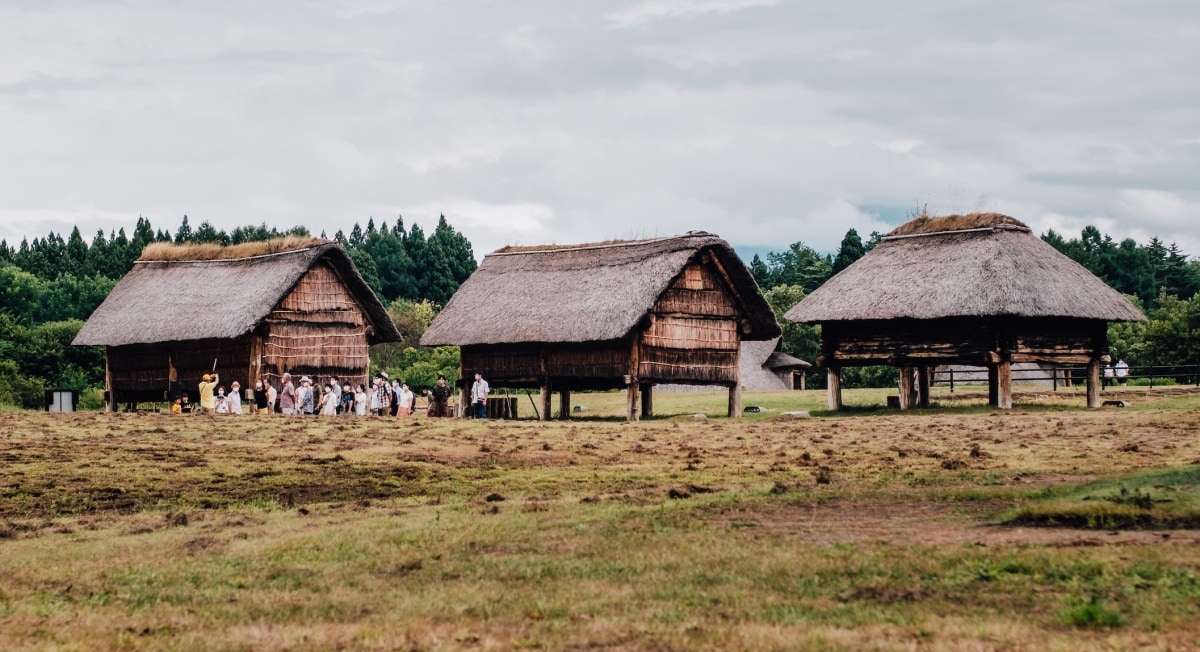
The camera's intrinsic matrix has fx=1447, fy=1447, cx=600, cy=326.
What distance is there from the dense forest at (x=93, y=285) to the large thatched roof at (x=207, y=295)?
5.00 feet

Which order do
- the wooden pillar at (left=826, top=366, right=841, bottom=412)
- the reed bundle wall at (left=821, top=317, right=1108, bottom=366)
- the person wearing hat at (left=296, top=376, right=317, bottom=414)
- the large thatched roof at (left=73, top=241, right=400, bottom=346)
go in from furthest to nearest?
the large thatched roof at (left=73, top=241, right=400, bottom=346)
the person wearing hat at (left=296, top=376, right=317, bottom=414)
the wooden pillar at (left=826, top=366, right=841, bottom=412)
the reed bundle wall at (left=821, top=317, right=1108, bottom=366)

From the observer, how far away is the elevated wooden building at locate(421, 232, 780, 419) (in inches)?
1714

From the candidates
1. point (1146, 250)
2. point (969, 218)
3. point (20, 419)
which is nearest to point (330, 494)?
point (20, 419)

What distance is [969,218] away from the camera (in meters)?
45.4

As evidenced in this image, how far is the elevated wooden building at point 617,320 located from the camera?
43.5 m

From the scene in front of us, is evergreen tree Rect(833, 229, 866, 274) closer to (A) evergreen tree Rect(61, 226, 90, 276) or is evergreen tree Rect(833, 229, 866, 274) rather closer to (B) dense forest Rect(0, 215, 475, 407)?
Result: (B) dense forest Rect(0, 215, 475, 407)

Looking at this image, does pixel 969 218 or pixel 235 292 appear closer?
pixel 969 218

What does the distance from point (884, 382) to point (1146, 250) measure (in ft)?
174

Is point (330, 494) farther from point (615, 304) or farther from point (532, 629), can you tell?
point (615, 304)

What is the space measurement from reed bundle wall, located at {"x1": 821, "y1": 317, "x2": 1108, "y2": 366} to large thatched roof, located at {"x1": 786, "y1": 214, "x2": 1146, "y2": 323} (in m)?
0.85

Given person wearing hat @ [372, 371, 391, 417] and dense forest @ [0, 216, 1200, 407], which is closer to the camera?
person wearing hat @ [372, 371, 391, 417]

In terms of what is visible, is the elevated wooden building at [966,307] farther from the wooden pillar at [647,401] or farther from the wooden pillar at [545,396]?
the wooden pillar at [545,396]

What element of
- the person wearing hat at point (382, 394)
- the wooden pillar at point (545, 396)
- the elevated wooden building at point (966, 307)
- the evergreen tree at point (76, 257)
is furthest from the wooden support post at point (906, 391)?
the evergreen tree at point (76, 257)

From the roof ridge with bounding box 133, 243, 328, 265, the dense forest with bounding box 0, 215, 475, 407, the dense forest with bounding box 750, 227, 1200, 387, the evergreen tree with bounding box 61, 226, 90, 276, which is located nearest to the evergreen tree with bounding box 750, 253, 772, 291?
the dense forest with bounding box 750, 227, 1200, 387
